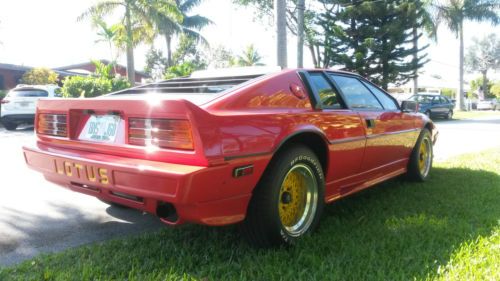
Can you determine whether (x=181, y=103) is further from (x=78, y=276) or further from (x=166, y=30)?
(x=166, y=30)

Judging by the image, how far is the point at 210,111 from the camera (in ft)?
8.11

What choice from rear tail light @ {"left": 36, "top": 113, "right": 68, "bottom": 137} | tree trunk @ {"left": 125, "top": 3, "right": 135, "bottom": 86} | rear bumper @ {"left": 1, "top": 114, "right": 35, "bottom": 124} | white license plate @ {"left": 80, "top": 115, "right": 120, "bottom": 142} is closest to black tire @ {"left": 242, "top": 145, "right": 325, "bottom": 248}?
white license plate @ {"left": 80, "top": 115, "right": 120, "bottom": 142}

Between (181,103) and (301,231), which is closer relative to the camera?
(181,103)

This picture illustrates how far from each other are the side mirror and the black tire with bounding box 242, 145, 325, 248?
1984mm

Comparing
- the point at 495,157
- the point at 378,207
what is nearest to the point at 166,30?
the point at 495,157

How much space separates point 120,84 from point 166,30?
7692mm

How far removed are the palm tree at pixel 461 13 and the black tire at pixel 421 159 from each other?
2788 centimetres

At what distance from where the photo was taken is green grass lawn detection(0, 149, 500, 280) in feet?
8.06

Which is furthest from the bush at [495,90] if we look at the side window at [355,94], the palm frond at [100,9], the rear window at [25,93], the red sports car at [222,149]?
the red sports car at [222,149]

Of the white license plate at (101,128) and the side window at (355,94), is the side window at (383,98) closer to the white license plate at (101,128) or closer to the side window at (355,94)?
the side window at (355,94)

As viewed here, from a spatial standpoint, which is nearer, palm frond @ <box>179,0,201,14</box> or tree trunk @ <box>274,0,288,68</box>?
tree trunk @ <box>274,0,288,68</box>

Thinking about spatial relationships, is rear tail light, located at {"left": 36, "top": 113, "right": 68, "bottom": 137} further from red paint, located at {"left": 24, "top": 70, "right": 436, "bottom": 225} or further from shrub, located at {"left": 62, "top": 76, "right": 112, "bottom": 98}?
shrub, located at {"left": 62, "top": 76, "right": 112, "bottom": 98}

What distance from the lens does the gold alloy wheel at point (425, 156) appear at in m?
5.15

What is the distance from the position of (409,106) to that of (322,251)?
260cm
